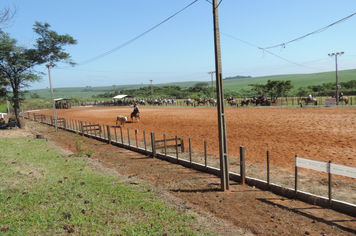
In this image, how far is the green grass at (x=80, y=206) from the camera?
5179 millimetres

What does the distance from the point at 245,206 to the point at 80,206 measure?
4.23 meters

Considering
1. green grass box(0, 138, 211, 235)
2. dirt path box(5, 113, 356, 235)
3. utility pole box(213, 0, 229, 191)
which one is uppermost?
utility pole box(213, 0, 229, 191)

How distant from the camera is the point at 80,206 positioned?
6207 millimetres

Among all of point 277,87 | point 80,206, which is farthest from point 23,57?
point 277,87

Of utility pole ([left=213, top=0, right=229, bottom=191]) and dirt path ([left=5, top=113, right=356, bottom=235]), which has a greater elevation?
utility pole ([left=213, top=0, right=229, bottom=191])

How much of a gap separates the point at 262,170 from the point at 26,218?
7.44 m

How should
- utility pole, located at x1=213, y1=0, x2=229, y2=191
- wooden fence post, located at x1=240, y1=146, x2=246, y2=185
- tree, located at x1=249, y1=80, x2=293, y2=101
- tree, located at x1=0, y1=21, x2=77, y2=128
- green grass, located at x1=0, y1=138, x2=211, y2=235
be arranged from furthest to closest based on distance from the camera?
tree, located at x1=249, y1=80, x2=293, y2=101 < tree, located at x1=0, y1=21, x2=77, y2=128 < wooden fence post, located at x1=240, y1=146, x2=246, y2=185 < utility pole, located at x1=213, y1=0, x2=229, y2=191 < green grass, located at x1=0, y1=138, x2=211, y2=235

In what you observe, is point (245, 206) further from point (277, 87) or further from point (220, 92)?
point (277, 87)

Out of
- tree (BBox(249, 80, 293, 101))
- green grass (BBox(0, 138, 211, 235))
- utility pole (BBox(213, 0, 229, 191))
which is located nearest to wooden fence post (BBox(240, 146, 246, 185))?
utility pole (BBox(213, 0, 229, 191))

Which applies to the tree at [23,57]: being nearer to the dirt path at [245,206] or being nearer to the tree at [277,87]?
the dirt path at [245,206]

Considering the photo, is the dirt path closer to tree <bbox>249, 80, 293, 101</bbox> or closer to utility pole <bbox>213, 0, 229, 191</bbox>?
utility pole <bbox>213, 0, 229, 191</bbox>

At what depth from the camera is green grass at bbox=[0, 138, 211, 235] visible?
17.0ft

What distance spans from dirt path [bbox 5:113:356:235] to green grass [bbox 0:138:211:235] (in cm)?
85

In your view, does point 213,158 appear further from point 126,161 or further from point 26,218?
point 26,218
